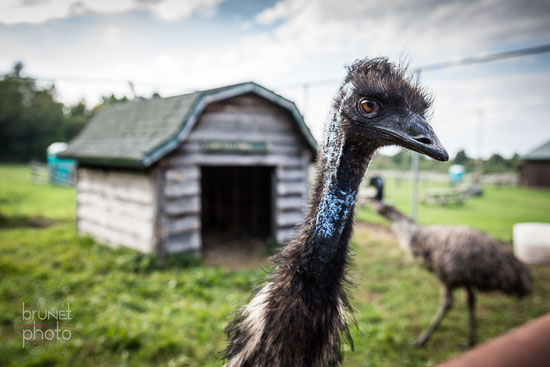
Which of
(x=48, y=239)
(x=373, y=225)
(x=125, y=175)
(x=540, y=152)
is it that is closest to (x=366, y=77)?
(x=125, y=175)

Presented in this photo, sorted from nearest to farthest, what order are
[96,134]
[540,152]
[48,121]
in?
[96,134] < [540,152] < [48,121]

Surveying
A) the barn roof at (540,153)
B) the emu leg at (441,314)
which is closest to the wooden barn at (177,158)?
the emu leg at (441,314)

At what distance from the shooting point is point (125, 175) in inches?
275

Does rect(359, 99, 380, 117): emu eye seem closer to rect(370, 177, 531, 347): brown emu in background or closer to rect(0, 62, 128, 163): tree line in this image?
rect(370, 177, 531, 347): brown emu in background

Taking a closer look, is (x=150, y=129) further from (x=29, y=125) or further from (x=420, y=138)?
(x=29, y=125)

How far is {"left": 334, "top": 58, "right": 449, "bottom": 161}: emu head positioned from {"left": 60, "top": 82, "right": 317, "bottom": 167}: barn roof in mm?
5096

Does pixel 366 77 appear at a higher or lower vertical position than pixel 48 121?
lower

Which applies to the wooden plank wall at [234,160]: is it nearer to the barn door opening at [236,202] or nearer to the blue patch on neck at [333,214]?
the barn door opening at [236,202]

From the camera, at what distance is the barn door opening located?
10023mm

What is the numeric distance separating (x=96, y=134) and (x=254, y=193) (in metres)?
4.54

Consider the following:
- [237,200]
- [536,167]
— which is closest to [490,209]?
[536,167]

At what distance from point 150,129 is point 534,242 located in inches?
334

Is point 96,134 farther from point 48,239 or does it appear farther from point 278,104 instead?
point 278,104

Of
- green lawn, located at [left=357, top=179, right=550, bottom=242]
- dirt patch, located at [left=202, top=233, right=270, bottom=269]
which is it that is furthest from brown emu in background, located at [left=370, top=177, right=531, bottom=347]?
green lawn, located at [left=357, top=179, right=550, bottom=242]
